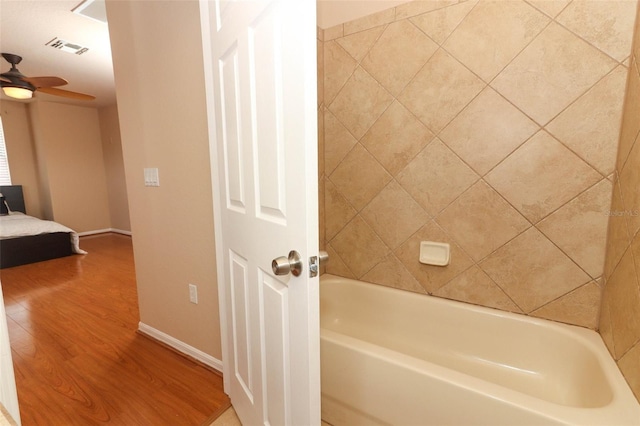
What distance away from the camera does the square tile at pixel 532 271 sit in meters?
1.42

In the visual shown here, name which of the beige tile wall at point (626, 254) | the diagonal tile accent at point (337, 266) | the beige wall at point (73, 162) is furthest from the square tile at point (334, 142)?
the beige wall at point (73, 162)

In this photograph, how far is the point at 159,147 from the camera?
5.65ft

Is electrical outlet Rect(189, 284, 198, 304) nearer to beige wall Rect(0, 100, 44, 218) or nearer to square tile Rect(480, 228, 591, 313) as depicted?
square tile Rect(480, 228, 591, 313)

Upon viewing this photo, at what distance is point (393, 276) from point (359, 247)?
29 cm

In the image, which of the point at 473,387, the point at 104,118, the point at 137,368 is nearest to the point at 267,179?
the point at 473,387

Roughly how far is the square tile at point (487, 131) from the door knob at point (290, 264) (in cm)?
120

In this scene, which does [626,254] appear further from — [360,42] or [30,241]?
[30,241]

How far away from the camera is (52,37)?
267 centimetres

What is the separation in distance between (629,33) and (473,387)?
1530 mm

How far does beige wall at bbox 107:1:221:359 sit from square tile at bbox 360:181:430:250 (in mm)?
982

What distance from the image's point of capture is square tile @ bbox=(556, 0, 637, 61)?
120 centimetres

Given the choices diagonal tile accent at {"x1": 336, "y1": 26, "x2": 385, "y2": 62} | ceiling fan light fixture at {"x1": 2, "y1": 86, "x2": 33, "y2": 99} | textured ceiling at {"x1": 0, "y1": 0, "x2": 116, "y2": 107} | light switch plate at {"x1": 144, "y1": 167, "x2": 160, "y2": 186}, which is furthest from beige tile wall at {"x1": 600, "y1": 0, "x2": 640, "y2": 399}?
ceiling fan light fixture at {"x1": 2, "y1": 86, "x2": 33, "y2": 99}

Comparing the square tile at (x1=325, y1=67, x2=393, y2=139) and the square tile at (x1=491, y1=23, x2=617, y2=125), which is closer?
the square tile at (x1=491, y1=23, x2=617, y2=125)

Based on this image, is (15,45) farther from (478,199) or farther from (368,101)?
(478,199)
